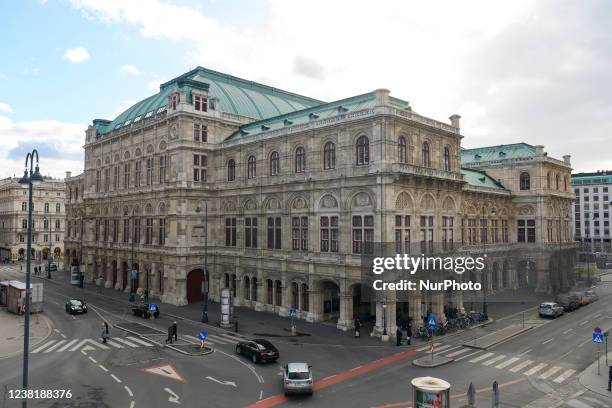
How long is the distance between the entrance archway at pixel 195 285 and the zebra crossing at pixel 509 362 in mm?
31539

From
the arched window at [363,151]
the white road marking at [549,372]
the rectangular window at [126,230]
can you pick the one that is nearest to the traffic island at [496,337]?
the white road marking at [549,372]

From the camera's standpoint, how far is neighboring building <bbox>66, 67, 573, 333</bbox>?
4269cm

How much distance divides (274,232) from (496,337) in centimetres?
2469

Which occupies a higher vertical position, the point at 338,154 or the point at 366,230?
the point at 338,154

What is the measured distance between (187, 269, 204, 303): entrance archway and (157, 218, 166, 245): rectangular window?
19.7 feet

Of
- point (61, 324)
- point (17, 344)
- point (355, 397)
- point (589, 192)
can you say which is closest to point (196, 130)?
point (61, 324)

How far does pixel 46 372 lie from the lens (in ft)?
97.4

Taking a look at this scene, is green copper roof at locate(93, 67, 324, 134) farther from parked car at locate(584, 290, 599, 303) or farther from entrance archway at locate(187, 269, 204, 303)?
parked car at locate(584, 290, 599, 303)

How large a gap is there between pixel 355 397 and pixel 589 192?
157 meters

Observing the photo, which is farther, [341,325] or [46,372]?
[341,325]

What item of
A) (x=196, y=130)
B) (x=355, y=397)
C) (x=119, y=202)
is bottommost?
(x=355, y=397)

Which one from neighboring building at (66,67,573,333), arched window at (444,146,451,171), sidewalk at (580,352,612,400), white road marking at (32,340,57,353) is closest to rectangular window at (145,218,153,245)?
neighboring building at (66,67,573,333)

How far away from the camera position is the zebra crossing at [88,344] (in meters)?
35.5

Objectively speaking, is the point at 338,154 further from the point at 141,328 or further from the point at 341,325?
the point at 141,328
